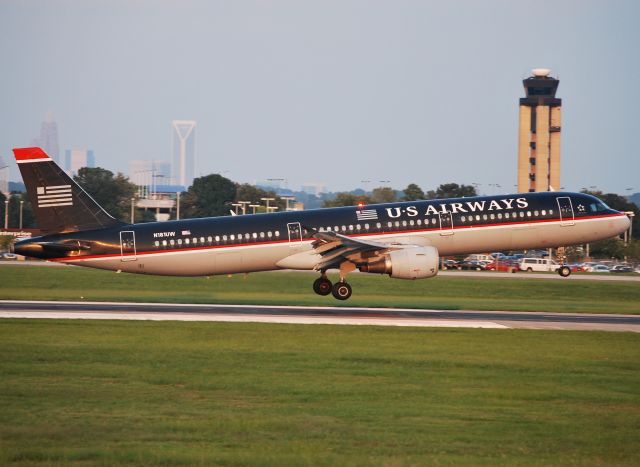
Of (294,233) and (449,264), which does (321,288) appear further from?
(449,264)

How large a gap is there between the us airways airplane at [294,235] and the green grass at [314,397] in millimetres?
8331

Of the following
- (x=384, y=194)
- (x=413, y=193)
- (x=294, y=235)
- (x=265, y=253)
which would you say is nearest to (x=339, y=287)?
(x=294, y=235)

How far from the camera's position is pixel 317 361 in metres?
25.9

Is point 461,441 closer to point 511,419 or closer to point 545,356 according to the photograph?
point 511,419

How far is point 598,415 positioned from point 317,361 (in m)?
8.32

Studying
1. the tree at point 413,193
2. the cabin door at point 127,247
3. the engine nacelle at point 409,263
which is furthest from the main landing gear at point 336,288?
the tree at point 413,193

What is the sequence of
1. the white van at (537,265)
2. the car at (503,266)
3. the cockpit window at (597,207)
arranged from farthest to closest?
the white van at (537,265) < the car at (503,266) < the cockpit window at (597,207)

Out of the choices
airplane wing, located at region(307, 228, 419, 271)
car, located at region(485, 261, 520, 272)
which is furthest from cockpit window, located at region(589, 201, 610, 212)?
car, located at region(485, 261, 520, 272)

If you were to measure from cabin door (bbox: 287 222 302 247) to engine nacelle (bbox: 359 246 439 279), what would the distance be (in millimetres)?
3937

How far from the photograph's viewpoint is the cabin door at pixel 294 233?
41.7 meters

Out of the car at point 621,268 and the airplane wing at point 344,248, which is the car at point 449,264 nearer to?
the car at point 621,268

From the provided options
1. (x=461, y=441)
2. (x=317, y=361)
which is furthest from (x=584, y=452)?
(x=317, y=361)

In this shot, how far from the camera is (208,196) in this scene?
156500 millimetres

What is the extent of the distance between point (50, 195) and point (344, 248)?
12442 mm
